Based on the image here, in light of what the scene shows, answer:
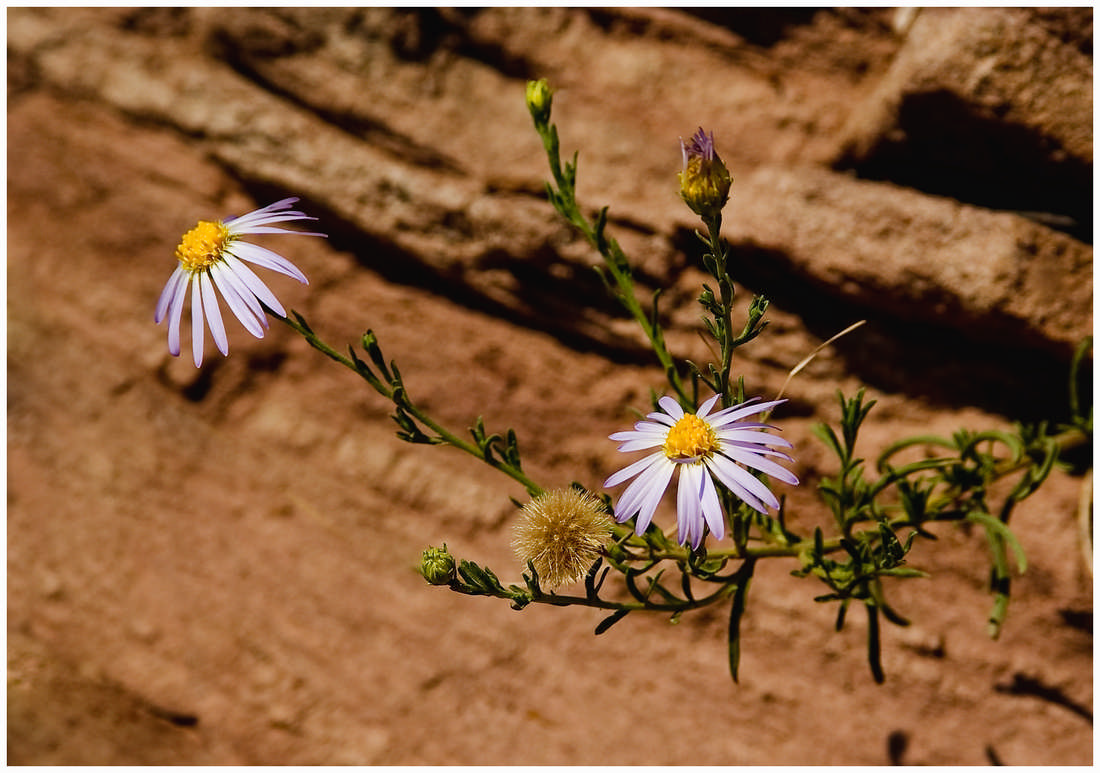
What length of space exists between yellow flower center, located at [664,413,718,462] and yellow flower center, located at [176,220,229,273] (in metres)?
0.96

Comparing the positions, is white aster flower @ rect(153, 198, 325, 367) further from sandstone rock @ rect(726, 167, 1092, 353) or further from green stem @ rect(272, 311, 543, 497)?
sandstone rock @ rect(726, 167, 1092, 353)

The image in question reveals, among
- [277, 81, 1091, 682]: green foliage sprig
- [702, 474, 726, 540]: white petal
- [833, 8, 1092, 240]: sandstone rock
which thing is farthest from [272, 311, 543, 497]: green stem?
[833, 8, 1092, 240]: sandstone rock

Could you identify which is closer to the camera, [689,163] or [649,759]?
[689,163]

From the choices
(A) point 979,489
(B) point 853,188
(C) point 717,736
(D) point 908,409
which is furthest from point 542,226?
(C) point 717,736

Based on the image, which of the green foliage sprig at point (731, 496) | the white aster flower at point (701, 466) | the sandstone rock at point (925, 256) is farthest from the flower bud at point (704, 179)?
the sandstone rock at point (925, 256)

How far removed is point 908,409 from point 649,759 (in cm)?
130

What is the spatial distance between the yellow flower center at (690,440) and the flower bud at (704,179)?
0.36 m

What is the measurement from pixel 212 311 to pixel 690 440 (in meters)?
0.93

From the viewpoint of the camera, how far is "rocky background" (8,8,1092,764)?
2439mm

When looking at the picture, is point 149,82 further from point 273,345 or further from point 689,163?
point 689,163

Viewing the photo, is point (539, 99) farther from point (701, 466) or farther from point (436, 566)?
point (436, 566)

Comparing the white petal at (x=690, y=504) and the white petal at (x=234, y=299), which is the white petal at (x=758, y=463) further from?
the white petal at (x=234, y=299)

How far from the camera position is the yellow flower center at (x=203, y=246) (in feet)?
5.47

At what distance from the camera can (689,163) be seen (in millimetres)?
1404
